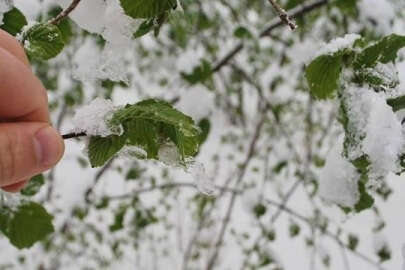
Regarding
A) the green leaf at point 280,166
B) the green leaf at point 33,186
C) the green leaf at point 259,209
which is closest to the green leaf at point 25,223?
the green leaf at point 33,186

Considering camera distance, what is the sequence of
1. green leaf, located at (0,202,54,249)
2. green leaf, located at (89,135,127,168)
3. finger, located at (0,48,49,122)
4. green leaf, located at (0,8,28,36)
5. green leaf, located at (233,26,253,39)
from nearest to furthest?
finger, located at (0,48,49,122) → green leaf, located at (89,135,127,168) → green leaf, located at (0,8,28,36) → green leaf, located at (0,202,54,249) → green leaf, located at (233,26,253,39)

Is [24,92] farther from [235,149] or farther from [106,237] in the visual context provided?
[235,149]

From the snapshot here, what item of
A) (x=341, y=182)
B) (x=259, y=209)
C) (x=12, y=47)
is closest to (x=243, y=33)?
(x=259, y=209)

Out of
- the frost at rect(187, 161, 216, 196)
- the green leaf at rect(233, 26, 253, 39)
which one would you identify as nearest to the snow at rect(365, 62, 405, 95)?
the frost at rect(187, 161, 216, 196)

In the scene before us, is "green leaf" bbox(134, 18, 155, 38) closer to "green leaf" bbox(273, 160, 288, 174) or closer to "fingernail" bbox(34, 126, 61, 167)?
"fingernail" bbox(34, 126, 61, 167)

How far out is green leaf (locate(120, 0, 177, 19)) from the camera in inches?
17.0

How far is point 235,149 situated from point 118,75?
2.30m

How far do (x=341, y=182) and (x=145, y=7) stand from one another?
411mm

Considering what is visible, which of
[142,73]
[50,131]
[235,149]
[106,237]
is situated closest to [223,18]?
[142,73]

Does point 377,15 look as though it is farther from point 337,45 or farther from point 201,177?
point 201,177

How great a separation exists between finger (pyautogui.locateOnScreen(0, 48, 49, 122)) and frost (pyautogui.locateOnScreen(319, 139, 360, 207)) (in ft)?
1.41

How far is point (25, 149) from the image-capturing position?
14.8 inches

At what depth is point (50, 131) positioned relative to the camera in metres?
0.39

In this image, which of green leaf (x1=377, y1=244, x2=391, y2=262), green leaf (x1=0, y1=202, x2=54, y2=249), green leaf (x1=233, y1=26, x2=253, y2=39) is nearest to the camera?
green leaf (x1=0, y1=202, x2=54, y2=249)
